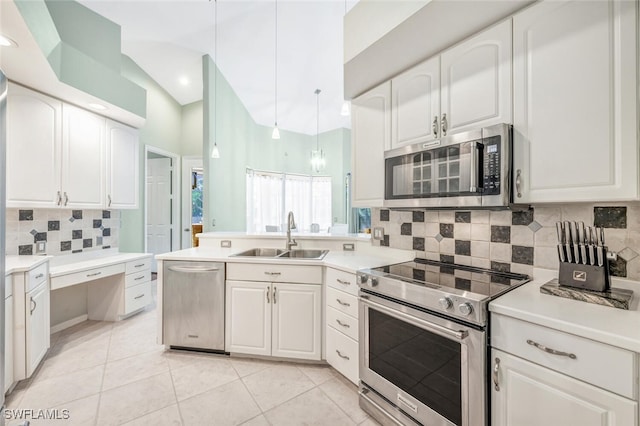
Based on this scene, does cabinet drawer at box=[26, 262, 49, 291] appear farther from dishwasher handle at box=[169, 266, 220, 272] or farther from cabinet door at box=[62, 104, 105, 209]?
dishwasher handle at box=[169, 266, 220, 272]

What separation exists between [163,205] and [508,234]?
17.8 feet

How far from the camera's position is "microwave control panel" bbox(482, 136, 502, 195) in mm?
1396

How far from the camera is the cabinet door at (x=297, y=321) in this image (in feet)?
7.02

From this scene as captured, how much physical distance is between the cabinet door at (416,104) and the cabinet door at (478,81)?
6 centimetres

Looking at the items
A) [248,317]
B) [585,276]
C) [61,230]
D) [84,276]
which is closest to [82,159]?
[61,230]

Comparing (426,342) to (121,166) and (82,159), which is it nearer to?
(82,159)

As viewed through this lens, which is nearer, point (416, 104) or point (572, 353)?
point (572, 353)

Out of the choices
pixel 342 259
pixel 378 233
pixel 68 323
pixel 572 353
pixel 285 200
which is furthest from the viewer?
pixel 285 200

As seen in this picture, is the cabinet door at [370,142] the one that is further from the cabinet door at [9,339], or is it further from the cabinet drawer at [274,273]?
the cabinet door at [9,339]

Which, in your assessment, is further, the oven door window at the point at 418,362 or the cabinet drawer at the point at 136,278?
the cabinet drawer at the point at 136,278

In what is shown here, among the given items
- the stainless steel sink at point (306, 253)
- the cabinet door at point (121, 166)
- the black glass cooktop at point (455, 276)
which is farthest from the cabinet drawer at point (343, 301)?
the cabinet door at point (121, 166)

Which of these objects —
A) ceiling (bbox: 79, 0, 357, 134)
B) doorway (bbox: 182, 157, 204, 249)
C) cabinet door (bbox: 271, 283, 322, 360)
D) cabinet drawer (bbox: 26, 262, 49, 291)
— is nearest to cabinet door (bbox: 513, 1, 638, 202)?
cabinet door (bbox: 271, 283, 322, 360)

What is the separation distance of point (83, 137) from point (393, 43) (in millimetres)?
3196

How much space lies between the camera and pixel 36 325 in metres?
2.06
